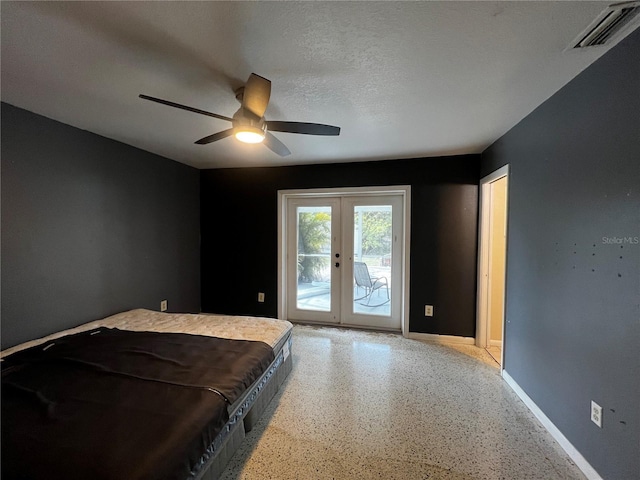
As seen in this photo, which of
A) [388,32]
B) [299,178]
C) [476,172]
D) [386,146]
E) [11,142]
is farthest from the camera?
[299,178]

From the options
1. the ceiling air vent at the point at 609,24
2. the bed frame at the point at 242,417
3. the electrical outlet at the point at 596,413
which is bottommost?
the bed frame at the point at 242,417

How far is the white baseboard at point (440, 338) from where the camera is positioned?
339 cm

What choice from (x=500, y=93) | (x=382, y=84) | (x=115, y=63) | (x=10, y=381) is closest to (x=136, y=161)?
(x=115, y=63)

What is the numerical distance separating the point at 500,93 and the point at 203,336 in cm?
286

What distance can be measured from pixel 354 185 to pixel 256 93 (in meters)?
2.35

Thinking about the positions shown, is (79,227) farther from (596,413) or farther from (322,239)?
(596,413)

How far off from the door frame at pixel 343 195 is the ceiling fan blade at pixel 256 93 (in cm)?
223

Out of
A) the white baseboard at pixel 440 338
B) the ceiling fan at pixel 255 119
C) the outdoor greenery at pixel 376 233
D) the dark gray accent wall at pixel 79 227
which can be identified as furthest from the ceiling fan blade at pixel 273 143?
the white baseboard at pixel 440 338

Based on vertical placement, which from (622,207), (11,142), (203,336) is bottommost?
(203,336)

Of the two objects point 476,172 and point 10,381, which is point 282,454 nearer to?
point 10,381

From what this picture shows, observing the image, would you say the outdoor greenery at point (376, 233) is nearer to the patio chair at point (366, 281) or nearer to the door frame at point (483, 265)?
the patio chair at point (366, 281)

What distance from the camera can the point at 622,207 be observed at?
1371mm

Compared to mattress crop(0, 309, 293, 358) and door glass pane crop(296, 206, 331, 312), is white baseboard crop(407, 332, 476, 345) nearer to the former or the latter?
door glass pane crop(296, 206, 331, 312)

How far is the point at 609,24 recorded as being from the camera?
4.11 feet
